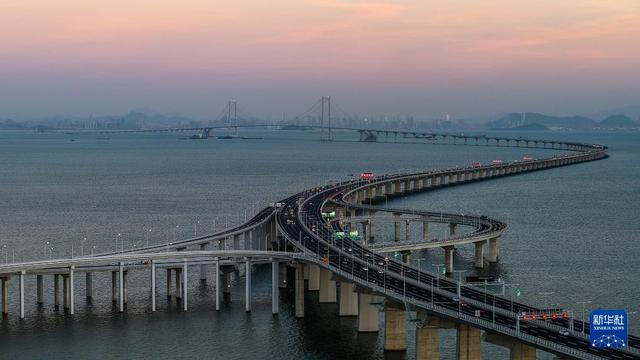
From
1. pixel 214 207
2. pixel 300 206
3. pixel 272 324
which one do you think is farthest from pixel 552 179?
pixel 272 324

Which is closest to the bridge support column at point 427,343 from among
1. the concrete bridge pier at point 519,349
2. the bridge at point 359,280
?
the bridge at point 359,280

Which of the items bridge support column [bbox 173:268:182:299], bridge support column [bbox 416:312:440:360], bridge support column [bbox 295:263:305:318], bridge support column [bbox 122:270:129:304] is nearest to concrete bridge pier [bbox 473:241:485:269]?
bridge support column [bbox 295:263:305:318]

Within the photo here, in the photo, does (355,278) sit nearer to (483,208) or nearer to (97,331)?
(97,331)

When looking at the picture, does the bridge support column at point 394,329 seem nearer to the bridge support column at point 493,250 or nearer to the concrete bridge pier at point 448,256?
the concrete bridge pier at point 448,256

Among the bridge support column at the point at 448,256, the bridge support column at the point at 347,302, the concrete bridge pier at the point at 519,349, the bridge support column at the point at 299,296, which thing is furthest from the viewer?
the bridge support column at the point at 448,256

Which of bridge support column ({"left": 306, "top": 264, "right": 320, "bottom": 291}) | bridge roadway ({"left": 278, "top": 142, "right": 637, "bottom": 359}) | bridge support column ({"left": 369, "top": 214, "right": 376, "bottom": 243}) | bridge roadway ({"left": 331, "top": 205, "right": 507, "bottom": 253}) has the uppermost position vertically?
bridge roadway ({"left": 278, "top": 142, "right": 637, "bottom": 359})

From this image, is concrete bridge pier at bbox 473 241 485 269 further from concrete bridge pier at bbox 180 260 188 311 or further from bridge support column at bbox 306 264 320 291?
concrete bridge pier at bbox 180 260 188 311
